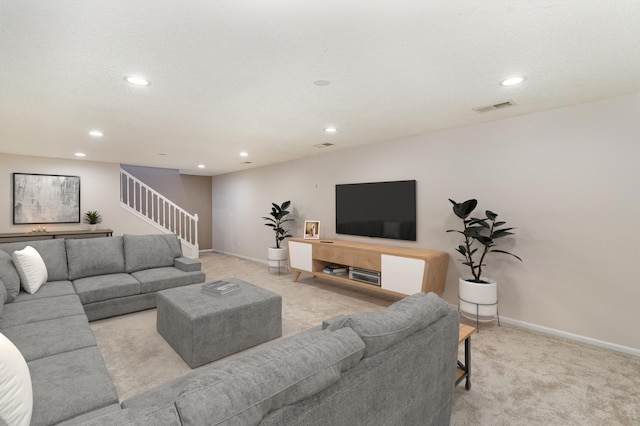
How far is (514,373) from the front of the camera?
227 centimetres

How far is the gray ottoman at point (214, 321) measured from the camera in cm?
236

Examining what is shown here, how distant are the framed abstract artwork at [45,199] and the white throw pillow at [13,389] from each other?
6010 millimetres

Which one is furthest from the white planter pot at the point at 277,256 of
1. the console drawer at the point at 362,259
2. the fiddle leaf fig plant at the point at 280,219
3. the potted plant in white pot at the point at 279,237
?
the console drawer at the point at 362,259

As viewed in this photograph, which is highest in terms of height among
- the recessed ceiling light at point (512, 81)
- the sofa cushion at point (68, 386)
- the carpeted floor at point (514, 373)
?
the recessed ceiling light at point (512, 81)


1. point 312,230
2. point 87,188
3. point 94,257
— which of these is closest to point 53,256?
point 94,257

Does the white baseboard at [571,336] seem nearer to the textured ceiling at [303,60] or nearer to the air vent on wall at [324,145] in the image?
the textured ceiling at [303,60]

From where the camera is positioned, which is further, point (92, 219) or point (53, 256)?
point (92, 219)

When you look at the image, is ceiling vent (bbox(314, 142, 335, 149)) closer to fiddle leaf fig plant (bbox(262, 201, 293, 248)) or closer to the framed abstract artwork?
fiddle leaf fig plant (bbox(262, 201, 293, 248))

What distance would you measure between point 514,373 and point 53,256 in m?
4.73

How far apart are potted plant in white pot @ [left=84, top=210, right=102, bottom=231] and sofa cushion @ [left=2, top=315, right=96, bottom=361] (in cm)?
453

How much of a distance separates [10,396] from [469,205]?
3484mm

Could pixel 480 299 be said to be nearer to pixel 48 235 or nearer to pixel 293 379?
pixel 293 379

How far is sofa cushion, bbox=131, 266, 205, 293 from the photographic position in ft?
11.4

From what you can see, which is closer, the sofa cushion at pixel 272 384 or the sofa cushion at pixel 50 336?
the sofa cushion at pixel 272 384
